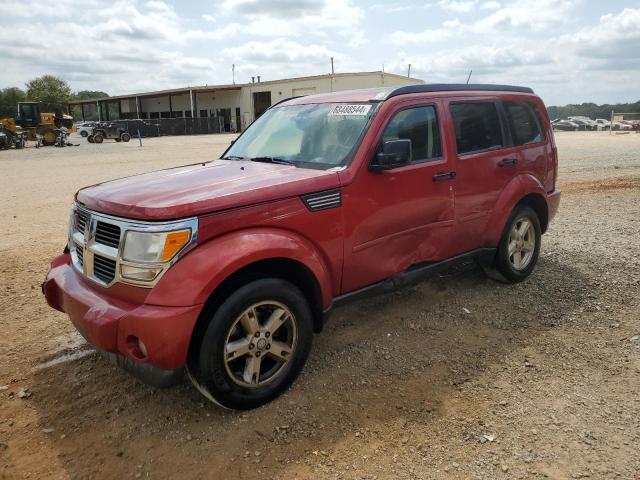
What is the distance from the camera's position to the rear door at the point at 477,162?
432 centimetres

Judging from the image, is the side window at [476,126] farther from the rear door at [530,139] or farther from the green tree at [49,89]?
the green tree at [49,89]

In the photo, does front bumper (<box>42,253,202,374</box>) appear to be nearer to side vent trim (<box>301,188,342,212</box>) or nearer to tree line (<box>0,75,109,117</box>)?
side vent trim (<box>301,188,342,212</box>)

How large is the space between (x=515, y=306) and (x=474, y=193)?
115 centimetres

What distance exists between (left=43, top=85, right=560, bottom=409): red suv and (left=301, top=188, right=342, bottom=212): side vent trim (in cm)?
1

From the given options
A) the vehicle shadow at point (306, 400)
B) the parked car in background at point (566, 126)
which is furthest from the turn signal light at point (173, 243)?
the parked car in background at point (566, 126)

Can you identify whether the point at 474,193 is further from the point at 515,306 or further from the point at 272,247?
the point at 272,247

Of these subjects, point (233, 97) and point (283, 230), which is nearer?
point (283, 230)

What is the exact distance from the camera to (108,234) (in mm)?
2971

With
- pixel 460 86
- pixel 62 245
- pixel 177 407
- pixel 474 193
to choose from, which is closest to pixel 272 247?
pixel 177 407

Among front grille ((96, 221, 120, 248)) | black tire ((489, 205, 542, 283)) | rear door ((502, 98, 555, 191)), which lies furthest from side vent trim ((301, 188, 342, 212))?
rear door ((502, 98, 555, 191))

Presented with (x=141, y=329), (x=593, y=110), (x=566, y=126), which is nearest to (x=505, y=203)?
(x=141, y=329)

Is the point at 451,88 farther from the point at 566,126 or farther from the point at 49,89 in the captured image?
the point at 49,89

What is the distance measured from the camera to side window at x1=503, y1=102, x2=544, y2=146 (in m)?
4.93

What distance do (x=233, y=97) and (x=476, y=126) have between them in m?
56.2
